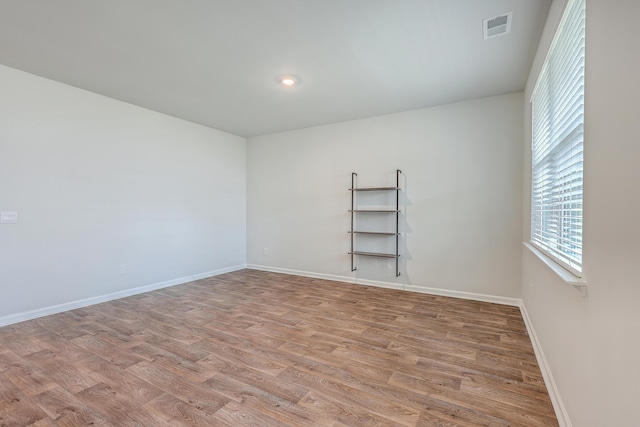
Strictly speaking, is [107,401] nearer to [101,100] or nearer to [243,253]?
A: [101,100]

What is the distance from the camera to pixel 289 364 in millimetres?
2275

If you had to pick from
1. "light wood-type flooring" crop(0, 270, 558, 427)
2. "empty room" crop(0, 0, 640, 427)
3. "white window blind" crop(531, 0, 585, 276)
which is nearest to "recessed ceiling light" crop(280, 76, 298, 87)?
"empty room" crop(0, 0, 640, 427)

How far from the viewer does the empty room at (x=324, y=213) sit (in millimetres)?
1552

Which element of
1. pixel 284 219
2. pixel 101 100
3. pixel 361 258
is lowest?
pixel 361 258

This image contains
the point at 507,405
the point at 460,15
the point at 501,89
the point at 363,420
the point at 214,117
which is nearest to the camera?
the point at 363,420

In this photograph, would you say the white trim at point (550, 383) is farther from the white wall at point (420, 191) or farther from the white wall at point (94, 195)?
the white wall at point (94, 195)

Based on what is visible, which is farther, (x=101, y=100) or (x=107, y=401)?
(x=101, y=100)

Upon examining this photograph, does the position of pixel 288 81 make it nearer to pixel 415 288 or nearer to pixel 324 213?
pixel 324 213

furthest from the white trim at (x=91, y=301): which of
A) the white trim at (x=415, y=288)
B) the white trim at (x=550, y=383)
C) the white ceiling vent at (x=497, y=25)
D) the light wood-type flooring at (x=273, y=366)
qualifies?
the white ceiling vent at (x=497, y=25)

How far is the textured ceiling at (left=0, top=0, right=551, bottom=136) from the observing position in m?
2.13

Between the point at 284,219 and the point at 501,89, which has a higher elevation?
the point at 501,89

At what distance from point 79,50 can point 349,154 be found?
3.45 meters

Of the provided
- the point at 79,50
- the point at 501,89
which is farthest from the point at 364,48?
the point at 79,50

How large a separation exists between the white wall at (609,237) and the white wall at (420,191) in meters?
2.37
